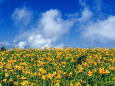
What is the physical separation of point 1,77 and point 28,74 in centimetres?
84

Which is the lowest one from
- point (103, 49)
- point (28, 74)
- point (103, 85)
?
point (103, 85)

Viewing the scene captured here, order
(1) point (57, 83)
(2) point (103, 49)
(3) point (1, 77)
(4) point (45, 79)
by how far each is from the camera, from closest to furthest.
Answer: (1) point (57, 83) < (4) point (45, 79) < (3) point (1, 77) < (2) point (103, 49)

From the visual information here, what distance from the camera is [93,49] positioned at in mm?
9445

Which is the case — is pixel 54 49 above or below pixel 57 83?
above

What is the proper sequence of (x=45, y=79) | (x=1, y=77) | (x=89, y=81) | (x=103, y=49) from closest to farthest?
(x=45, y=79), (x=89, y=81), (x=1, y=77), (x=103, y=49)

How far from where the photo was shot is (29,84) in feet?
14.0

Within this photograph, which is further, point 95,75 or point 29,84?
point 95,75

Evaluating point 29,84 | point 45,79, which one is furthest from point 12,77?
point 45,79

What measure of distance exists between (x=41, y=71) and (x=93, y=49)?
17.0 ft

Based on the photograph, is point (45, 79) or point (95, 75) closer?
point (45, 79)

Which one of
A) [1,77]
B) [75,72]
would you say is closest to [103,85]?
[75,72]

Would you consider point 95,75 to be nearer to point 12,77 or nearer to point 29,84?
point 29,84

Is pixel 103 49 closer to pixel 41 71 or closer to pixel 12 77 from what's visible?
pixel 41 71

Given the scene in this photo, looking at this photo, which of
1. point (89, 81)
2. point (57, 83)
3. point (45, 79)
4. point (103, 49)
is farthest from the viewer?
point (103, 49)
